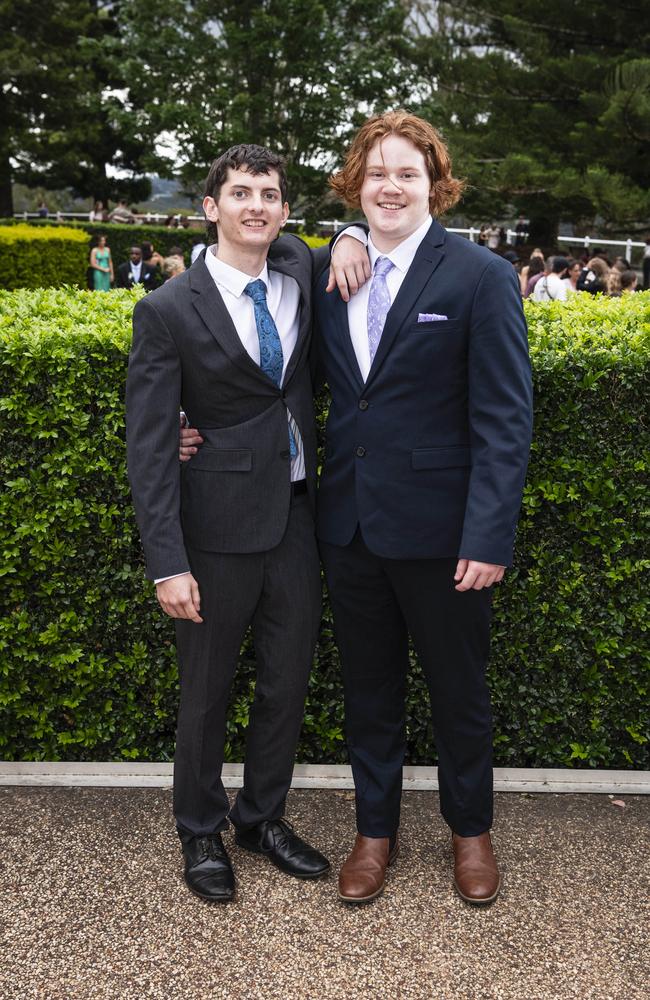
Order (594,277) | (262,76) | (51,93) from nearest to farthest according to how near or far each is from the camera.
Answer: (594,277) → (262,76) → (51,93)

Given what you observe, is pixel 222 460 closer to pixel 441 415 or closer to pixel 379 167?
→ pixel 441 415

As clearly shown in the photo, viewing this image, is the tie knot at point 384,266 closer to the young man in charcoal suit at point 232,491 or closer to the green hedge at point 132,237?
the young man in charcoal suit at point 232,491

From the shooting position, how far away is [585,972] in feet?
8.73

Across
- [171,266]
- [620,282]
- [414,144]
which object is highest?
[414,144]

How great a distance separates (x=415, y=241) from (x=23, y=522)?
1.72 m

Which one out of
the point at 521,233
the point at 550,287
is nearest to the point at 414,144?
the point at 550,287

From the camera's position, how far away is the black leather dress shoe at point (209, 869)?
293 centimetres

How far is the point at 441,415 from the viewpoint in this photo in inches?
109

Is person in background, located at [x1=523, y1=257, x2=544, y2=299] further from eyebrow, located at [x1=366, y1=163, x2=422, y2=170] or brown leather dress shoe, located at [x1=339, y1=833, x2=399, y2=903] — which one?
brown leather dress shoe, located at [x1=339, y1=833, x2=399, y2=903]

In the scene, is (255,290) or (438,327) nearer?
(438,327)

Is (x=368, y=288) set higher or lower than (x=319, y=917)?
higher

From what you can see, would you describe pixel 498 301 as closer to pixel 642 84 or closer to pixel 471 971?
pixel 471 971

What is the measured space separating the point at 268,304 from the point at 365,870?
174 cm

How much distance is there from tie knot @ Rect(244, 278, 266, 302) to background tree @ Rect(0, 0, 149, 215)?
34.6 metres
